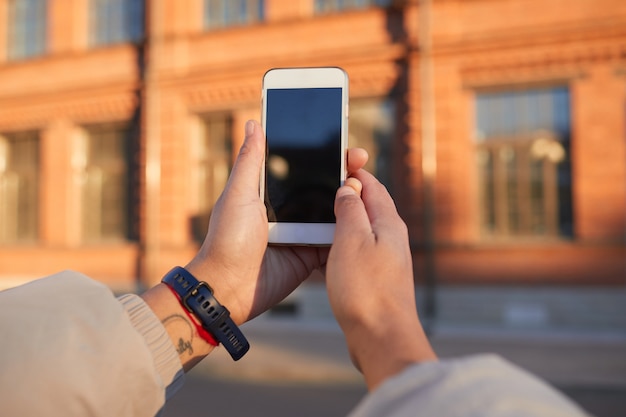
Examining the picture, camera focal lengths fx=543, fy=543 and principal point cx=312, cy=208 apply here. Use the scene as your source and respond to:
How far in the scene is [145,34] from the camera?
12359mm

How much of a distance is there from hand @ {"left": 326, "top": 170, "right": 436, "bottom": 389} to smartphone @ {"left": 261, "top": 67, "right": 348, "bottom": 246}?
0.55m

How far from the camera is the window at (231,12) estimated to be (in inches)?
455

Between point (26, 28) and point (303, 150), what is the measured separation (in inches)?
573

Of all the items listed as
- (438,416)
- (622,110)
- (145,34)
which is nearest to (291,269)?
(438,416)

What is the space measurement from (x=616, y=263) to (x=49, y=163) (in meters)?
12.0

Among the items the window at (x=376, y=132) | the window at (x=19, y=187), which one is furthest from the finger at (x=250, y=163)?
the window at (x=19, y=187)

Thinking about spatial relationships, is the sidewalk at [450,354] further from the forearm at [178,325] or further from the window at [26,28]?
the window at [26,28]

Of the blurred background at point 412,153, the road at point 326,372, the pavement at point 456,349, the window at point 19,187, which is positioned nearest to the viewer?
the road at point 326,372

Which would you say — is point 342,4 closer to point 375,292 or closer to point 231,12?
point 231,12

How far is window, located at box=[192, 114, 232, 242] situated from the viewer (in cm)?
1151

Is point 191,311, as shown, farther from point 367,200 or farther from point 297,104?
point 297,104

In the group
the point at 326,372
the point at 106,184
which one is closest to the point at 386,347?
the point at 326,372

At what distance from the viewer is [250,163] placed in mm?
1747

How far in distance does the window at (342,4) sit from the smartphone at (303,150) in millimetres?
9226
